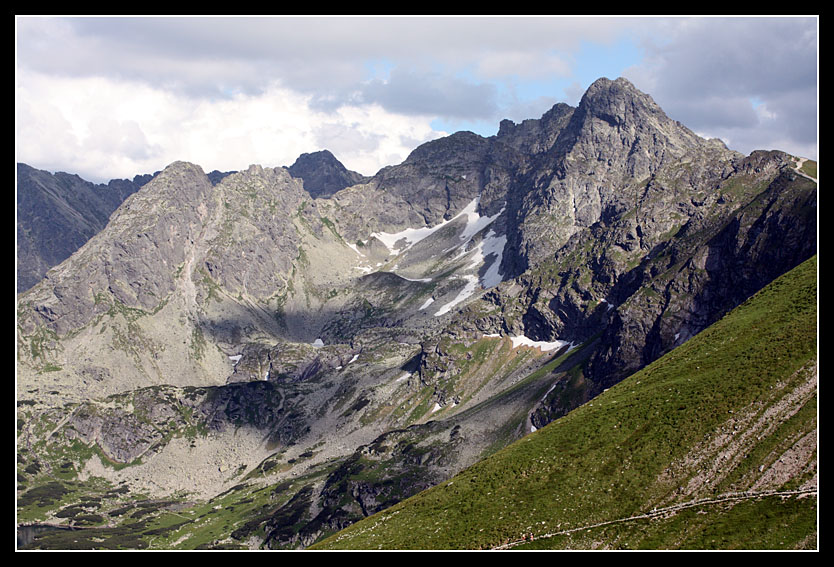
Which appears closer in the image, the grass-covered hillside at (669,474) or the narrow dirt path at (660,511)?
the grass-covered hillside at (669,474)

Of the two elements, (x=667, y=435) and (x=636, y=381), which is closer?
(x=667, y=435)

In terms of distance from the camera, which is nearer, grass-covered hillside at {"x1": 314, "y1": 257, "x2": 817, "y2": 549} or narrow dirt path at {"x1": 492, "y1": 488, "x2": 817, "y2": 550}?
grass-covered hillside at {"x1": 314, "y1": 257, "x2": 817, "y2": 549}

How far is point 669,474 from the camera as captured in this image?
87.6m

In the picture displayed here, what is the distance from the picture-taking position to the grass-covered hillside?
258ft

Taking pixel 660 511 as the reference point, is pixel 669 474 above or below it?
above

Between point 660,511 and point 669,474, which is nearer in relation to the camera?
point 660,511

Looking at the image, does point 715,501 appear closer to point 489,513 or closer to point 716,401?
point 716,401

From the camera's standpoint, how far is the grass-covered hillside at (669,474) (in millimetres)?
78750

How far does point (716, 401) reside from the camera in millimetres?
96000
